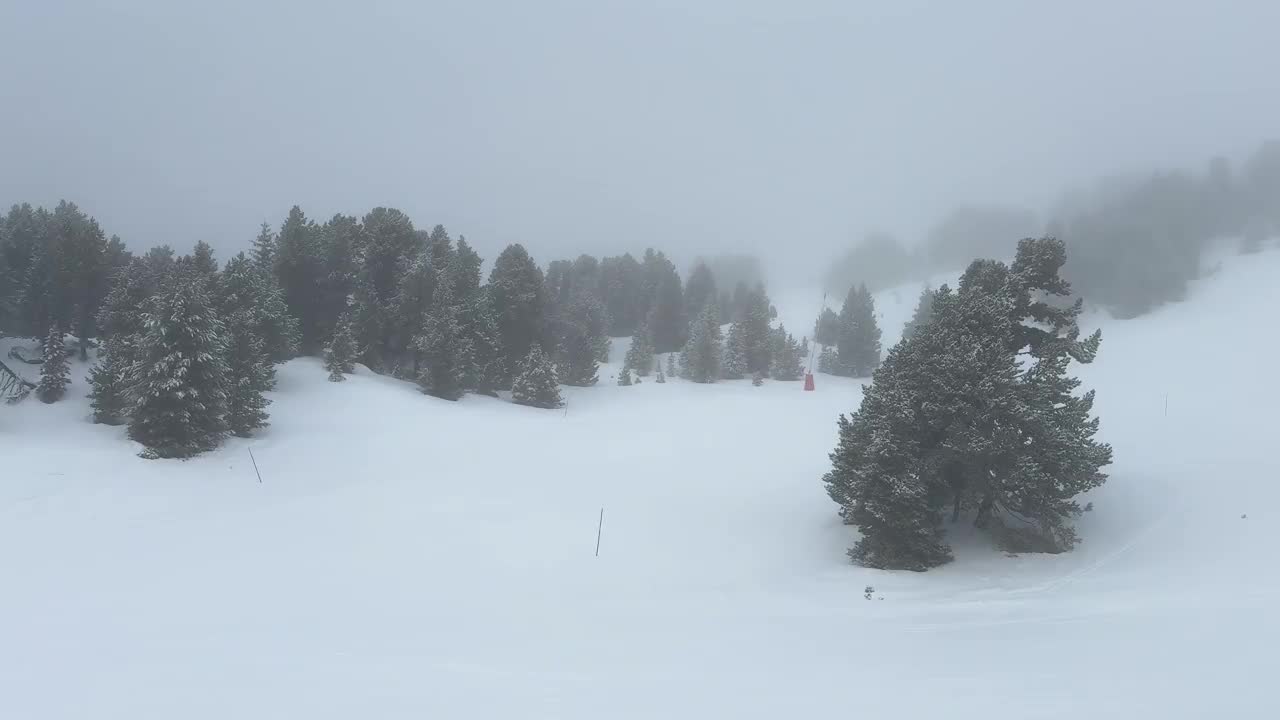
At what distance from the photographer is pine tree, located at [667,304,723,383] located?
65.4 m

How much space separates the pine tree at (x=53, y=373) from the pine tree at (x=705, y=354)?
46.9m

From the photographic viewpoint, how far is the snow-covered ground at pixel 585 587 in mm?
8352

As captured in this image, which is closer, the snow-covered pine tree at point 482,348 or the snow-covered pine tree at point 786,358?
the snow-covered pine tree at point 482,348

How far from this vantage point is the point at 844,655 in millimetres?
10562

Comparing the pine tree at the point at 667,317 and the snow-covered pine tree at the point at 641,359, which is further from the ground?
the pine tree at the point at 667,317

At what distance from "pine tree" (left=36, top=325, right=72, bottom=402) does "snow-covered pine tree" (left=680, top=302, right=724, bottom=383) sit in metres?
46.9

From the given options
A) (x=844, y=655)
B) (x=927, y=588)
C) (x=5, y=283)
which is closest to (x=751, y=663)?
(x=844, y=655)

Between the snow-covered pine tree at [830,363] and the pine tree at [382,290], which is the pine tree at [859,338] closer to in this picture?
the snow-covered pine tree at [830,363]

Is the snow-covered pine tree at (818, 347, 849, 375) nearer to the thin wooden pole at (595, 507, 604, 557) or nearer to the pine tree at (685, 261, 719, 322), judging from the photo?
the pine tree at (685, 261, 719, 322)

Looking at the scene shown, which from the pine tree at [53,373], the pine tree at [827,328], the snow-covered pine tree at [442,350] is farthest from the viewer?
the pine tree at [827,328]

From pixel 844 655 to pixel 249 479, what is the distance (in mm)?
23142

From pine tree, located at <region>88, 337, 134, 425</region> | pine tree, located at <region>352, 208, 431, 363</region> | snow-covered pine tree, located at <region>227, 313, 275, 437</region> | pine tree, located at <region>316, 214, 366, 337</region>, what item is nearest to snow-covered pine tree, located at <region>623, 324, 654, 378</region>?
pine tree, located at <region>352, 208, 431, 363</region>

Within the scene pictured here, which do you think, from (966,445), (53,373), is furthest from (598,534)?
(53,373)

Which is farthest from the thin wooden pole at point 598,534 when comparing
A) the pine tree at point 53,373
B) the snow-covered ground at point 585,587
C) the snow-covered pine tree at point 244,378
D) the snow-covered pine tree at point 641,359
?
the snow-covered pine tree at point 641,359
